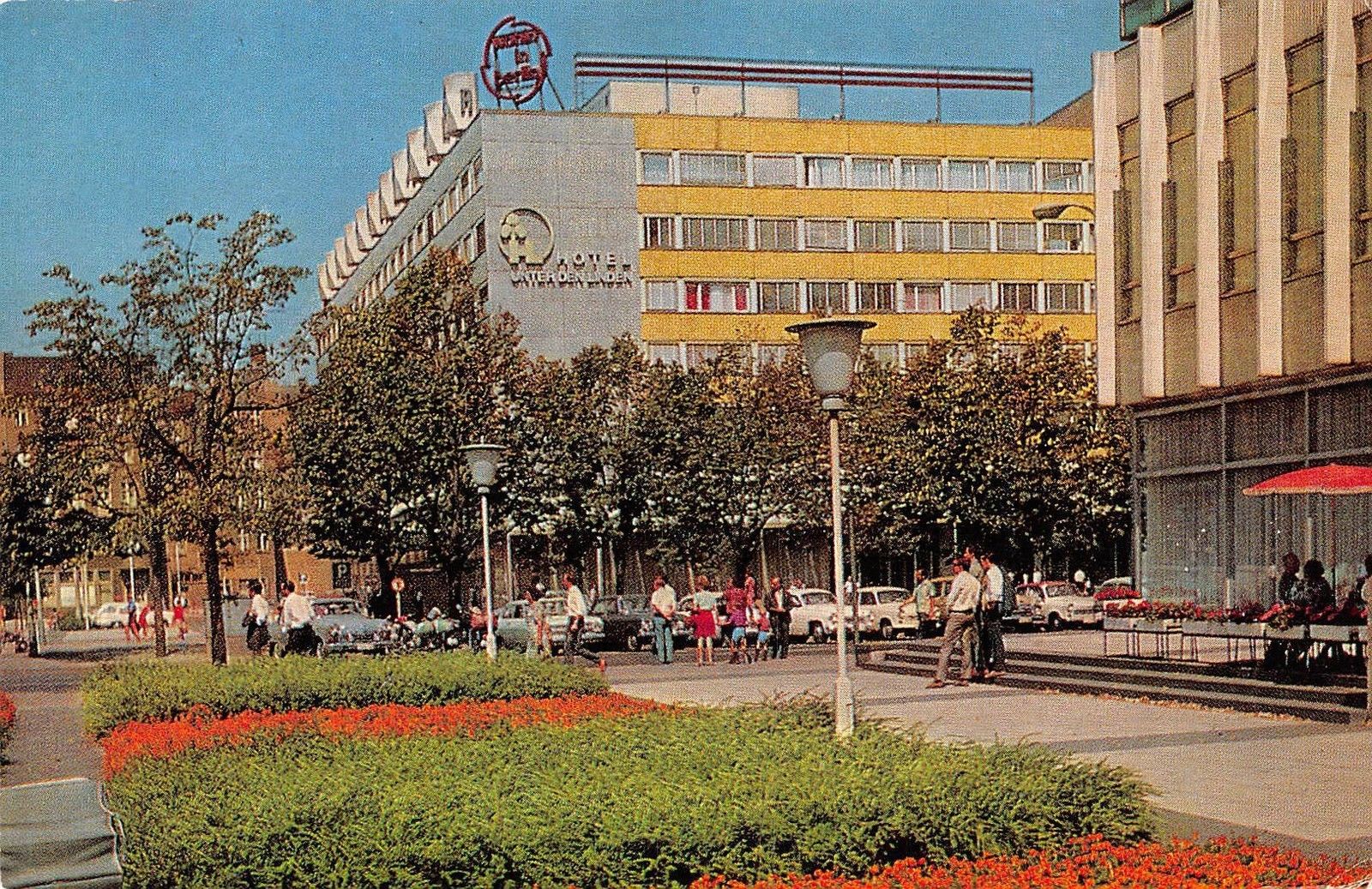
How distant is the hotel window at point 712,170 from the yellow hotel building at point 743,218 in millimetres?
78

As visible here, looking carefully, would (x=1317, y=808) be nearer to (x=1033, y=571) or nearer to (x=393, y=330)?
(x=393, y=330)

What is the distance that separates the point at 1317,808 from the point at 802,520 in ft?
142

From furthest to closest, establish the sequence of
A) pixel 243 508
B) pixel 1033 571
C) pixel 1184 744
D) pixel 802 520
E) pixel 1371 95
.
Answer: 1. pixel 1033 571
2. pixel 802 520
3. pixel 243 508
4. pixel 1371 95
5. pixel 1184 744

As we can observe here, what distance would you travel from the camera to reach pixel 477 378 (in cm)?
4997

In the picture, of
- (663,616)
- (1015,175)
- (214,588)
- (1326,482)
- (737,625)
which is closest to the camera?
(1326,482)

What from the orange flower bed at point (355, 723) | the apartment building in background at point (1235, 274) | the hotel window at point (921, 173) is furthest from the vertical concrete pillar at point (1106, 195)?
the hotel window at point (921, 173)

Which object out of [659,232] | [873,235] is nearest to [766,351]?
[659,232]

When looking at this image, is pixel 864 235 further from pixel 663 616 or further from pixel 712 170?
pixel 663 616

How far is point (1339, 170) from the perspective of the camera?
22.1 m

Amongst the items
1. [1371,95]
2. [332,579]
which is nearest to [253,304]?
[1371,95]

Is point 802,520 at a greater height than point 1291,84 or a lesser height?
lesser

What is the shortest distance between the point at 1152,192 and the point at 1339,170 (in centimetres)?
488

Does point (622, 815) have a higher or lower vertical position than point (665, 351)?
lower

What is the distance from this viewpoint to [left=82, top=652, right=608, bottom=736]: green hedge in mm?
20547
